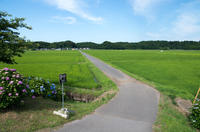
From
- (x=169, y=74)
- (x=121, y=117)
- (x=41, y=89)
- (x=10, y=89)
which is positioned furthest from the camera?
(x=169, y=74)

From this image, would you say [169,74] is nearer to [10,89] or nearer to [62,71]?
[62,71]

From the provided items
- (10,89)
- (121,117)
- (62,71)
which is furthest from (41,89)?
(62,71)

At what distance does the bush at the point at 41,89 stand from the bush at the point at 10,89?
2.90ft

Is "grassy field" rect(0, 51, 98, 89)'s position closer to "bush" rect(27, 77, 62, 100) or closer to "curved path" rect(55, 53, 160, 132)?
"bush" rect(27, 77, 62, 100)

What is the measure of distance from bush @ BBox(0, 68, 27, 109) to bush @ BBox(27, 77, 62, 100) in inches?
34.8

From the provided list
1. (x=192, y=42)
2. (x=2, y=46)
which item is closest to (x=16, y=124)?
(x=2, y=46)

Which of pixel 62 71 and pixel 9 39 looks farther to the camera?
pixel 62 71

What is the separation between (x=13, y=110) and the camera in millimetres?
5301

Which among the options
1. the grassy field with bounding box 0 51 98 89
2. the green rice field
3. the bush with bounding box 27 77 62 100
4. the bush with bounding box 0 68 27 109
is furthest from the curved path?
the grassy field with bounding box 0 51 98 89

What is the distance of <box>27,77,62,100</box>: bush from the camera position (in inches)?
258

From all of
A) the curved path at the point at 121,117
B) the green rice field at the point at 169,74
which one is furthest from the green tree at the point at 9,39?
the green rice field at the point at 169,74

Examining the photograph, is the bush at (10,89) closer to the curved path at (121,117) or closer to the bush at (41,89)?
the bush at (41,89)

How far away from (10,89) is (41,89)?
→ 1701 millimetres

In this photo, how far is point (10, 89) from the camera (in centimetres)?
499
